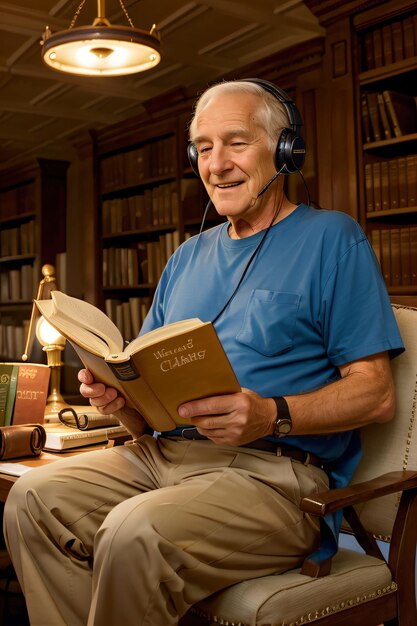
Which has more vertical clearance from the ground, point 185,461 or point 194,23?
point 194,23

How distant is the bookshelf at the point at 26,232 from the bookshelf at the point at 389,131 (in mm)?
3485

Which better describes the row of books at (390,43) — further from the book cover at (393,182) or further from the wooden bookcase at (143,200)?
the wooden bookcase at (143,200)

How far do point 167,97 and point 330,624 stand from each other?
13.8 feet

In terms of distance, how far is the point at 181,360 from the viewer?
115 centimetres

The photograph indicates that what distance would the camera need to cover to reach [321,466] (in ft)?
→ 4.69

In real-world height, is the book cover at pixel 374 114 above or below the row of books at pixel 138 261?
above

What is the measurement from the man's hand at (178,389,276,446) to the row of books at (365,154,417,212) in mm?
2628

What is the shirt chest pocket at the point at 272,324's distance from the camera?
55.9 inches

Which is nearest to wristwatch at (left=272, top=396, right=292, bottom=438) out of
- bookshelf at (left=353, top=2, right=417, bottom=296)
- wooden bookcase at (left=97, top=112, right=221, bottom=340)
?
bookshelf at (left=353, top=2, right=417, bottom=296)

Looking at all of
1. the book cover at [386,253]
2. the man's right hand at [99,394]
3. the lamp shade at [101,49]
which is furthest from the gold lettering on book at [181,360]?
the book cover at [386,253]

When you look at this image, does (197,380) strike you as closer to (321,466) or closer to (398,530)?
(321,466)

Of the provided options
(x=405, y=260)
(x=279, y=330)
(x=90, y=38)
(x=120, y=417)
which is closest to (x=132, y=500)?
(x=120, y=417)

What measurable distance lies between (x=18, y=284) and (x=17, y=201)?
774 mm

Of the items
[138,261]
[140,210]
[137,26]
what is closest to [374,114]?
[137,26]
